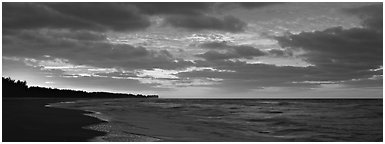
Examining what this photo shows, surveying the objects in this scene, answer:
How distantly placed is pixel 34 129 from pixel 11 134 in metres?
2.26

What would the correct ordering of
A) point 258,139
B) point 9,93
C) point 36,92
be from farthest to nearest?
point 36,92, point 9,93, point 258,139

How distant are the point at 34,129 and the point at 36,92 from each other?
142904 mm

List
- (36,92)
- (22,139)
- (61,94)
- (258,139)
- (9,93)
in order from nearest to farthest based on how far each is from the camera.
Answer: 1. (22,139)
2. (258,139)
3. (9,93)
4. (36,92)
5. (61,94)

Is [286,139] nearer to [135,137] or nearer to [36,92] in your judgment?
[135,137]

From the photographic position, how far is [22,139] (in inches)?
552

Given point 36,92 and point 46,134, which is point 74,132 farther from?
point 36,92

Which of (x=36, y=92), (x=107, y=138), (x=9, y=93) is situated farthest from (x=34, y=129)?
(x=36, y=92)

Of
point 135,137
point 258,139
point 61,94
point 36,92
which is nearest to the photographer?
point 135,137

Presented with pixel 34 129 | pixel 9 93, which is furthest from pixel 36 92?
pixel 34 129

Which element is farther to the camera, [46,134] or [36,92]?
[36,92]

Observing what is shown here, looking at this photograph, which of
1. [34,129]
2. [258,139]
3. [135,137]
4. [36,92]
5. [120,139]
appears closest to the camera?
[120,139]

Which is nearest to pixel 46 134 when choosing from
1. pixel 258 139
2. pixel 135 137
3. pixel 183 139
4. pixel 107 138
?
pixel 107 138

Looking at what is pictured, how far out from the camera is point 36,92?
14700 cm

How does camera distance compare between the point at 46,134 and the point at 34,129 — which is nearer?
the point at 46,134
